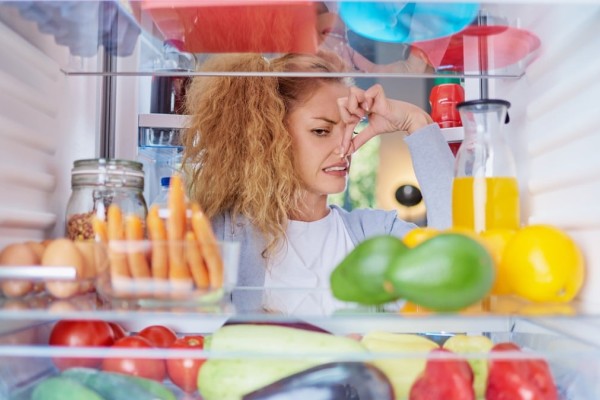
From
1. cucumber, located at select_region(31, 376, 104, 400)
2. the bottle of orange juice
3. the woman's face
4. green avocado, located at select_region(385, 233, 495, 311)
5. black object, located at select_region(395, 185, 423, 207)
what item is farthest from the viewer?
black object, located at select_region(395, 185, 423, 207)

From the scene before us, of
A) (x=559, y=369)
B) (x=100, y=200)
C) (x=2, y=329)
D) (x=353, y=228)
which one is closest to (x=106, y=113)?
(x=100, y=200)

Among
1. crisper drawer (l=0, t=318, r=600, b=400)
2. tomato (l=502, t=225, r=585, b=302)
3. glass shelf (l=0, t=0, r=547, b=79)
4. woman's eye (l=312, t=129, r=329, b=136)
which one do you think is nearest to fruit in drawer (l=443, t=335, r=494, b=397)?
crisper drawer (l=0, t=318, r=600, b=400)

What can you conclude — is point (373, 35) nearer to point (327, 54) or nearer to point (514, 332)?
point (327, 54)

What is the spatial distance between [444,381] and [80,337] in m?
0.49

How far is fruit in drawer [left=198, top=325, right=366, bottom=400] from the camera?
82cm

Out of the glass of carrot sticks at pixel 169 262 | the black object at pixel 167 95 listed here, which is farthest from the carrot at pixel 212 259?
the black object at pixel 167 95

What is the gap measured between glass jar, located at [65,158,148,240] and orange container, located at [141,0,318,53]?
0.24 metres

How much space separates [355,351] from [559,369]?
1.14 ft

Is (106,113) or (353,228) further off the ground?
(106,113)

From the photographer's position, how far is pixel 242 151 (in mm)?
1632

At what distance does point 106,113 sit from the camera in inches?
58.6

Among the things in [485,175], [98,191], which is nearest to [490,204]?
[485,175]

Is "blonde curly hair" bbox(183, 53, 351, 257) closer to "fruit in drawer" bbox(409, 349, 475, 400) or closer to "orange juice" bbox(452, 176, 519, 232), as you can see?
"orange juice" bbox(452, 176, 519, 232)

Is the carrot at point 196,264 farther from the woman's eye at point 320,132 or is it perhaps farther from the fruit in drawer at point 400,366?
the woman's eye at point 320,132
